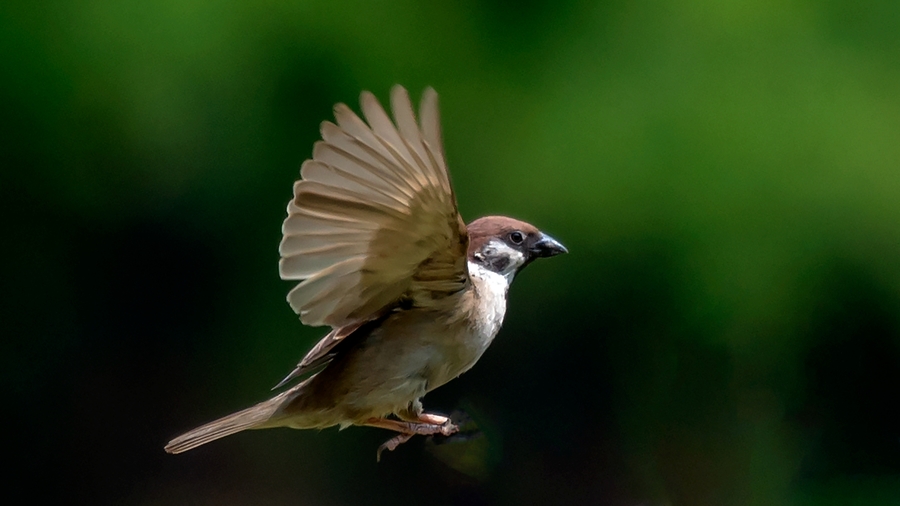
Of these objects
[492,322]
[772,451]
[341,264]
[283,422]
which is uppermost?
[341,264]

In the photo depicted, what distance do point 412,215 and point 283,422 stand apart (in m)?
0.39

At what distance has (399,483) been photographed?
2.56m

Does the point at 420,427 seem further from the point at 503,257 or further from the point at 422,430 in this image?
the point at 503,257

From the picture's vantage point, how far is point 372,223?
3.67 feet

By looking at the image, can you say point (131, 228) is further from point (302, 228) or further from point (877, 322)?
point (877, 322)

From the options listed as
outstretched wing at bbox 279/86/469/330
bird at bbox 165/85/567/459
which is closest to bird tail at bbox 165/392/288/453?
bird at bbox 165/85/567/459

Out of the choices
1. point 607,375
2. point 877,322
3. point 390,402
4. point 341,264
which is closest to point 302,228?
point 341,264

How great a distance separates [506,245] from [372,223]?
26 centimetres

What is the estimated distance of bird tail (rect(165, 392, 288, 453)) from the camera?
1.27 m

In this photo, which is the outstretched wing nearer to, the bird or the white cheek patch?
the bird

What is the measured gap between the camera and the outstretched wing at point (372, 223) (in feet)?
3.27

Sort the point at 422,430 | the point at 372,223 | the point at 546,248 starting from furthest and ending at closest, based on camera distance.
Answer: the point at 546,248 < the point at 422,430 < the point at 372,223

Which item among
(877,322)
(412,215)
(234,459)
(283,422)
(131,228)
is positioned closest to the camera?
(412,215)

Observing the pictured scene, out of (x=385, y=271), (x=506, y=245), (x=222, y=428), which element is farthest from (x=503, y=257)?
(x=222, y=428)
